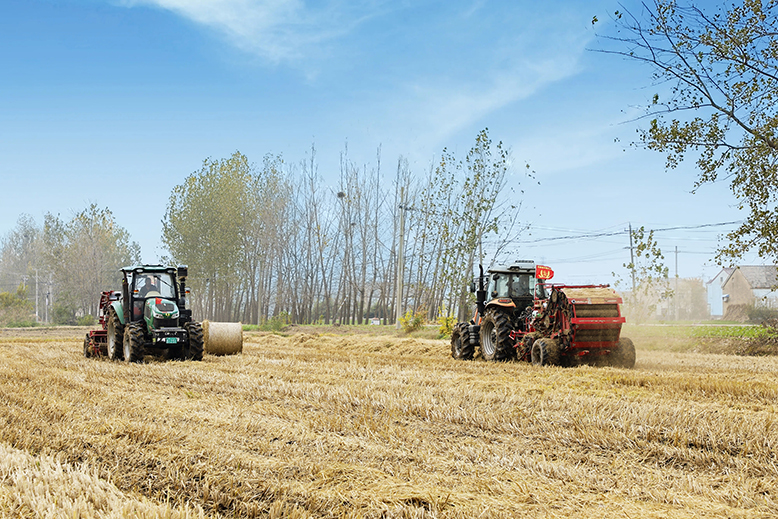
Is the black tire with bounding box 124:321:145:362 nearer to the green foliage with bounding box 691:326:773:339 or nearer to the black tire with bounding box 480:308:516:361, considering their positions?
the black tire with bounding box 480:308:516:361

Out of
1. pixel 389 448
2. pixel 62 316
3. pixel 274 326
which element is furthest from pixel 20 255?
pixel 389 448

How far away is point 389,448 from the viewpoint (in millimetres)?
4570

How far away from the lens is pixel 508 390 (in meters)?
7.28

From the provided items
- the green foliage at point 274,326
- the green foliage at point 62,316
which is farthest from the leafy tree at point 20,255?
the green foliage at point 274,326

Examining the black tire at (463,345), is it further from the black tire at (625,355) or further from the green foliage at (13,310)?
the green foliage at (13,310)

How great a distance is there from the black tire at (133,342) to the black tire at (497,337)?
21.1ft

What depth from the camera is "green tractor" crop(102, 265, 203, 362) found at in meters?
12.0

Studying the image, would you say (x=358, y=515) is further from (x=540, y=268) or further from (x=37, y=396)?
(x=540, y=268)

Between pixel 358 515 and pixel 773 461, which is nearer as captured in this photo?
pixel 358 515

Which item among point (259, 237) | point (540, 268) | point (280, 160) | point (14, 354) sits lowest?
point (14, 354)

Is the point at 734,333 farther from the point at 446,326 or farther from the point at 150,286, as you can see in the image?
the point at 150,286

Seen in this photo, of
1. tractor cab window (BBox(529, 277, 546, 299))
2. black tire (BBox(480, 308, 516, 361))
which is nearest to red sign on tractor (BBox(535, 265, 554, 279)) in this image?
tractor cab window (BBox(529, 277, 546, 299))

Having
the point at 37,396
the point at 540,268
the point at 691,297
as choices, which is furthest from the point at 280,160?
the point at 691,297

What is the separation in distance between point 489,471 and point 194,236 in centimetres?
3722
